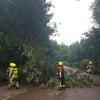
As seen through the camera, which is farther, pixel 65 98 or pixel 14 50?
pixel 14 50

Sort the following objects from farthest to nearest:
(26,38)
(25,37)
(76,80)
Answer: (25,37)
(26,38)
(76,80)

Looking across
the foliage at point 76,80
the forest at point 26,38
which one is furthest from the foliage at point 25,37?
the foliage at point 76,80

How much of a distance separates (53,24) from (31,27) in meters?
4.31

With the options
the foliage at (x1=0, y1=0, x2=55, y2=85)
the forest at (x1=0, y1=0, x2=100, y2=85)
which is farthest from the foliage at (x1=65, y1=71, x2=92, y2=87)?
the foliage at (x1=0, y1=0, x2=55, y2=85)

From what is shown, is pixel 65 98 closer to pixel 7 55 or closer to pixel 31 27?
pixel 7 55

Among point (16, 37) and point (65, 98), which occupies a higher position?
point (16, 37)

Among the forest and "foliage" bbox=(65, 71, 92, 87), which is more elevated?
the forest

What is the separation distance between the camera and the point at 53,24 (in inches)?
1016

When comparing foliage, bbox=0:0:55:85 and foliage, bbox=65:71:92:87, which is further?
foliage, bbox=0:0:55:85

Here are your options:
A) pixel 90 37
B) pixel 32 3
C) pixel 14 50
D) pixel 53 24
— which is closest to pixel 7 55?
pixel 14 50

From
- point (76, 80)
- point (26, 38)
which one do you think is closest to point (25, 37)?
point (26, 38)

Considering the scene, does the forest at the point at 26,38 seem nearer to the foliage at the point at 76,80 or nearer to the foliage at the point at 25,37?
the foliage at the point at 25,37

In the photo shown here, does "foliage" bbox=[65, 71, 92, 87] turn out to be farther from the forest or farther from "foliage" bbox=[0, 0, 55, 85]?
"foliage" bbox=[0, 0, 55, 85]

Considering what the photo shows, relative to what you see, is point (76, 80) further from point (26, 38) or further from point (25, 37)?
point (25, 37)
